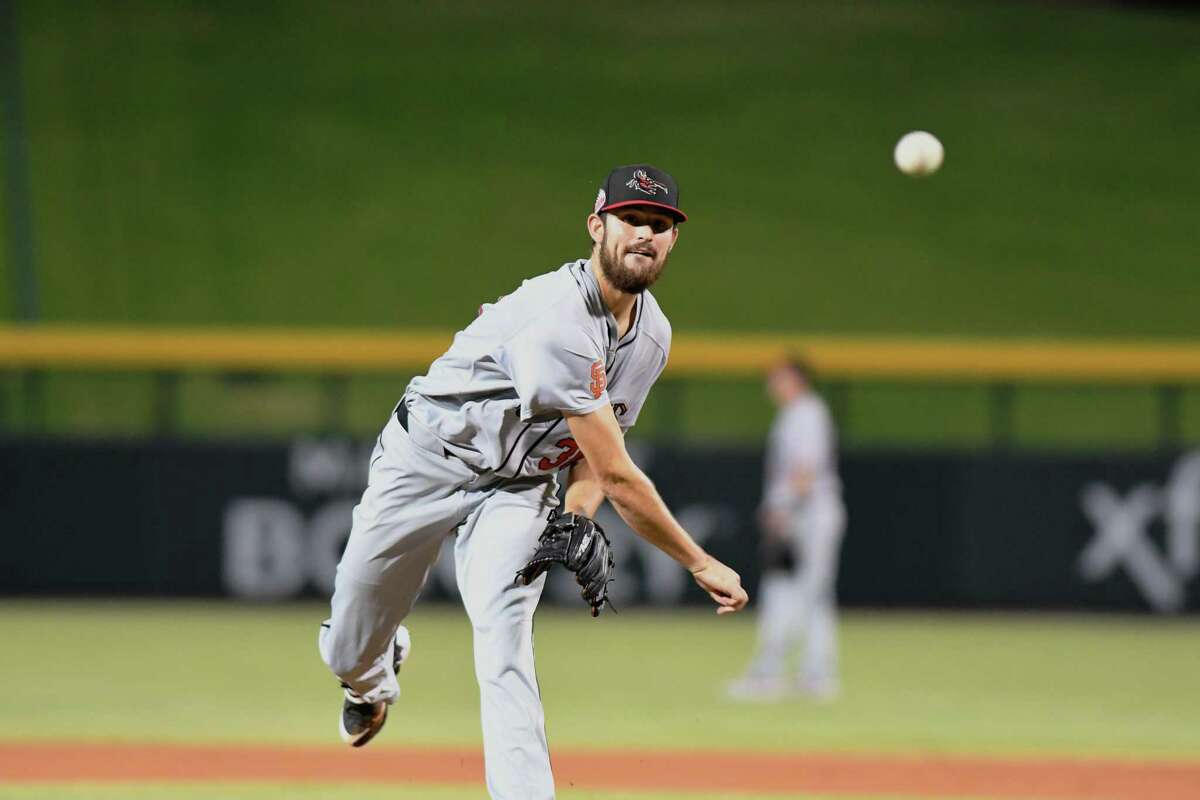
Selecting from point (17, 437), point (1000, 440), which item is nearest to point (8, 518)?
point (17, 437)

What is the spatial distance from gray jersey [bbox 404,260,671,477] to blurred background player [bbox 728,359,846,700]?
484 centimetres

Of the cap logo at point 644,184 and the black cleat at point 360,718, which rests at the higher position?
the cap logo at point 644,184

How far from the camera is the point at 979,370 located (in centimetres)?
1522

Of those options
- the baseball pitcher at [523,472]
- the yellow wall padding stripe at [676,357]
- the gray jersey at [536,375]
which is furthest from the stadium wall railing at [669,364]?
the gray jersey at [536,375]

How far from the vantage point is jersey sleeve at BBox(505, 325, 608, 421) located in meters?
4.82

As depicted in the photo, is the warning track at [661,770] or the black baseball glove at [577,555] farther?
the warning track at [661,770]

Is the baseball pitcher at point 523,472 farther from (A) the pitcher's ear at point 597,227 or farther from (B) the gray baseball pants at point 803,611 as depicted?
(B) the gray baseball pants at point 803,611

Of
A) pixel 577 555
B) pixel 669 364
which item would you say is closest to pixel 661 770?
pixel 577 555

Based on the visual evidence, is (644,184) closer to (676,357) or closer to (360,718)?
(360,718)

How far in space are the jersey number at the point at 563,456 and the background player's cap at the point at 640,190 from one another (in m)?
0.80

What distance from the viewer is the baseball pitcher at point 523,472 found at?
16.0 ft

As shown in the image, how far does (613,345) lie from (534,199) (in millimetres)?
20122

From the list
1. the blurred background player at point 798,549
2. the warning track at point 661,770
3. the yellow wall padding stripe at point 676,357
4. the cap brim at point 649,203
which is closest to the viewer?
the cap brim at point 649,203

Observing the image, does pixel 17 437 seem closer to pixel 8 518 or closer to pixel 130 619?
pixel 8 518
